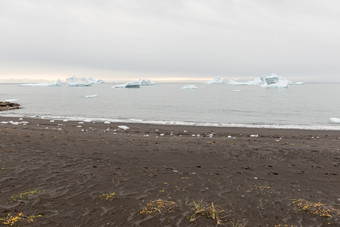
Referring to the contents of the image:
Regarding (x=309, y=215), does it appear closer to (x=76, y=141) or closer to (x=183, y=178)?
(x=183, y=178)

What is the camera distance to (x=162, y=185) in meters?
7.16

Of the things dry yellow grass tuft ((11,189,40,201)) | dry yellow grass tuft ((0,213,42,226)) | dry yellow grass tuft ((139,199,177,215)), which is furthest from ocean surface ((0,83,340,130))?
dry yellow grass tuft ((0,213,42,226))

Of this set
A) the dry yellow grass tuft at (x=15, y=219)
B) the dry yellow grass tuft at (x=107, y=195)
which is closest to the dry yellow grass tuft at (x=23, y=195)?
the dry yellow grass tuft at (x=15, y=219)

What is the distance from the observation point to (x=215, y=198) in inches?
251

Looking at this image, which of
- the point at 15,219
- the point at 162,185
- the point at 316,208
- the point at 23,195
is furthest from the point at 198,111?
the point at 15,219

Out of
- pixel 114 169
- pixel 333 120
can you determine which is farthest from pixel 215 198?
pixel 333 120

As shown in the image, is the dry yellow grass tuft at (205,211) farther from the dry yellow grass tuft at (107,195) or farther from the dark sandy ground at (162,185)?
the dry yellow grass tuft at (107,195)

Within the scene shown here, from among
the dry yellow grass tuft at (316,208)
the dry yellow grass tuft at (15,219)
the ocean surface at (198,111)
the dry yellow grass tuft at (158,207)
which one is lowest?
the dry yellow grass tuft at (15,219)

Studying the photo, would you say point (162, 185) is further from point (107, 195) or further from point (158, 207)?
point (107, 195)

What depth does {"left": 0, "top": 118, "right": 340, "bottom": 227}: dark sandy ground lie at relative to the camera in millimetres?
5312

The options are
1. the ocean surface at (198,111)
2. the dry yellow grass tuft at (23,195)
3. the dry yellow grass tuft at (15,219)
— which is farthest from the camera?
the ocean surface at (198,111)

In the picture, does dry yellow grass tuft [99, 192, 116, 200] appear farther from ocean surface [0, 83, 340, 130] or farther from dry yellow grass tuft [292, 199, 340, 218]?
ocean surface [0, 83, 340, 130]

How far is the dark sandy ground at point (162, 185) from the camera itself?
17.4 ft

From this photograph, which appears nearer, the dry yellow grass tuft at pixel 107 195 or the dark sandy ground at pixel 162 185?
the dark sandy ground at pixel 162 185
